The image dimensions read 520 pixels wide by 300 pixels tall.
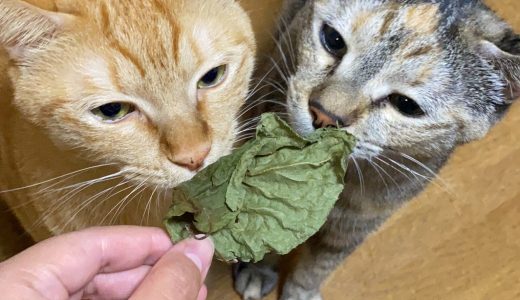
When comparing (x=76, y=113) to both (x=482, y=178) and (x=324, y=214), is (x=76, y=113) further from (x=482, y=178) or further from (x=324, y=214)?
(x=482, y=178)

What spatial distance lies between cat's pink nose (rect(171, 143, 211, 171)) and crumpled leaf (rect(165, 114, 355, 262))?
0.02m

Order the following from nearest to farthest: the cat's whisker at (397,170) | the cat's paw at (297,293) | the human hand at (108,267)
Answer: the human hand at (108,267) < the cat's whisker at (397,170) < the cat's paw at (297,293)

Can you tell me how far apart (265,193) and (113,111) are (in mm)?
248

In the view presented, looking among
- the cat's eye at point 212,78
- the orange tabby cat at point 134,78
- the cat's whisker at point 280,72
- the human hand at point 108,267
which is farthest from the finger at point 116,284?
the cat's whisker at point 280,72

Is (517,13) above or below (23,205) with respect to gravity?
below

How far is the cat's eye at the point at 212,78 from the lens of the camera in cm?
98

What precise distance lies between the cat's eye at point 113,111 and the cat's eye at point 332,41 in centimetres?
36

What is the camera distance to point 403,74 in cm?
105

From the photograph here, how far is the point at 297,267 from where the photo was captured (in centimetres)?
148

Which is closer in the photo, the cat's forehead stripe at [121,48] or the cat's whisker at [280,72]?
the cat's forehead stripe at [121,48]

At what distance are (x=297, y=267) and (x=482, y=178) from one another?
1.71ft

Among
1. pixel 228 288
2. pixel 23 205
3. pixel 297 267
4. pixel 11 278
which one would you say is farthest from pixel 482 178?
pixel 11 278

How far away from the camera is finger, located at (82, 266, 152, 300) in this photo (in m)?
0.97

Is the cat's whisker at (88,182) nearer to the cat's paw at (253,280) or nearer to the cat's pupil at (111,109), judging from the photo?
the cat's pupil at (111,109)
